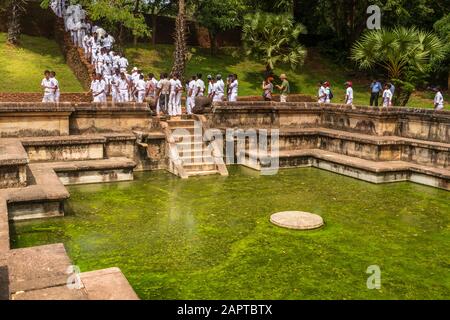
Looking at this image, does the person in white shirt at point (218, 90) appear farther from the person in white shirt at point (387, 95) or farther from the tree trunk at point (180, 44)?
the person in white shirt at point (387, 95)

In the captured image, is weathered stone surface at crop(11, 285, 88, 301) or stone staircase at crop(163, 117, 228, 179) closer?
weathered stone surface at crop(11, 285, 88, 301)

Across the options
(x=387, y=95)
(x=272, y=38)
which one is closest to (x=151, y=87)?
(x=387, y=95)

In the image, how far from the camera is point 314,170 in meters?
12.9

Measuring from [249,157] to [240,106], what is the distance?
182cm

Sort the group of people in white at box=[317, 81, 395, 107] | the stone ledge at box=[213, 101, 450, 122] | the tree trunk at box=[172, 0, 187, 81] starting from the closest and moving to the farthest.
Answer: the stone ledge at box=[213, 101, 450, 122], the group of people in white at box=[317, 81, 395, 107], the tree trunk at box=[172, 0, 187, 81]

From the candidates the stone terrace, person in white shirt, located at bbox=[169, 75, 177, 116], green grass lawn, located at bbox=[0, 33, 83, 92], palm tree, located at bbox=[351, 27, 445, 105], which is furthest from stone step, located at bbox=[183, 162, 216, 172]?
green grass lawn, located at bbox=[0, 33, 83, 92]

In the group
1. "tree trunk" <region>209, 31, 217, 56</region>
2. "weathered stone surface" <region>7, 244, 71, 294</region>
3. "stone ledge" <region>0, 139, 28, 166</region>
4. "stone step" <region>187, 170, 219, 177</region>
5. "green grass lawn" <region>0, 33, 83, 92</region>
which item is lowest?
"stone step" <region>187, 170, 219, 177</region>

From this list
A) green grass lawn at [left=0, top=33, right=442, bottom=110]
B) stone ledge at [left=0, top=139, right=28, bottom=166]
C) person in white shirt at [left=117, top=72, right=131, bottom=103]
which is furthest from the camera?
green grass lawn at [left=0, top=33, right=442, bottom=110]

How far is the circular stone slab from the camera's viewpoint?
7.80 meters

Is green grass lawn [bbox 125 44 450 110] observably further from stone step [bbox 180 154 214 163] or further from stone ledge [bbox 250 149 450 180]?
stone step [bbox 180 154 214 163]

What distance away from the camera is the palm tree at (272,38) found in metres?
24.1

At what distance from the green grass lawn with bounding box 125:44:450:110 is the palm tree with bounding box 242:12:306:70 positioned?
6.67 ft

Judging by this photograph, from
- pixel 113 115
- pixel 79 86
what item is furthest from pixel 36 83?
pixel 113 115
